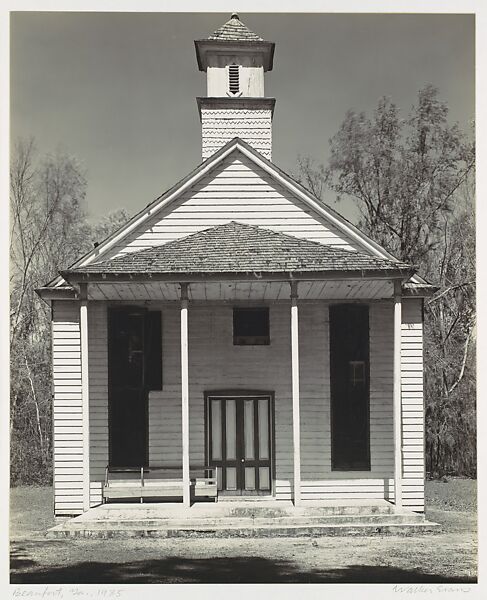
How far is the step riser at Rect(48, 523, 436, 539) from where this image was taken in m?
17.0

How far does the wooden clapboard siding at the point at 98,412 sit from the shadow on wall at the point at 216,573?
17.3ft

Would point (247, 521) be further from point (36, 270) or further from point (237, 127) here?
point (36, 270)

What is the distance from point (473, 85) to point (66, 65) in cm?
970

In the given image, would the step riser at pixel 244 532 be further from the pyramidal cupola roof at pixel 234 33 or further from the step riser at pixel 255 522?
the pyramidal cupola roof at pixel 234 33

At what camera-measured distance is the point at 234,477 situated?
2092cm

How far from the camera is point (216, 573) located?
1466cm

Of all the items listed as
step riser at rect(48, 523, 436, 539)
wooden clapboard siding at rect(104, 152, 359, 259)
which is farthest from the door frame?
wooden clapboard siding at rect(104, 152, 359, 259)

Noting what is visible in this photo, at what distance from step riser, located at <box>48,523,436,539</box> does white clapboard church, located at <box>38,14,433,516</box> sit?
291cm

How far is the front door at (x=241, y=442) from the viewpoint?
68.6 feet

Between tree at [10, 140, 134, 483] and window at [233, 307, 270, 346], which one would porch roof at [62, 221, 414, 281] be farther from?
tree at [10, 140, 134, 483]
